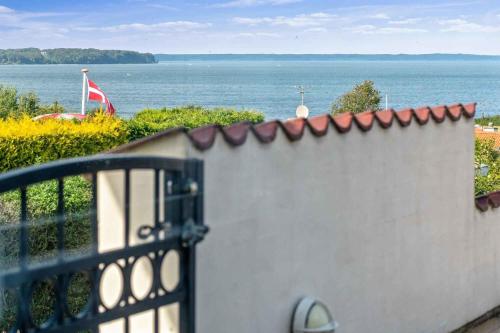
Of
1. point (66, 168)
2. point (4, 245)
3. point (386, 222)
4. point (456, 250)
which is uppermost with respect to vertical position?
point (66, 168)

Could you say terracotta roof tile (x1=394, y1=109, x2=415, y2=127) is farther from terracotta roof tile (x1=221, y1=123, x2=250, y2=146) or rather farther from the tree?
the tree

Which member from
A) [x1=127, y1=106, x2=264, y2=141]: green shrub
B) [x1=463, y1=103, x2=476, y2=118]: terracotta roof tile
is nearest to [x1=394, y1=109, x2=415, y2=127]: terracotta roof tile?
[x1=463, y1=103, x2=476, y2=118]: terracotta roof tile

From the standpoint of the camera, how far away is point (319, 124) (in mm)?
3582

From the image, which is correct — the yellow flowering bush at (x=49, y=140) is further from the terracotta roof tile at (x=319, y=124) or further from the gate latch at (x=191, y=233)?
the gate latch at (x=191, y=233)

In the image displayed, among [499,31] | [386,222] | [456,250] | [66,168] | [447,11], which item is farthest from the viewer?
[447,11]

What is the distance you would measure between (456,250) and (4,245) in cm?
392

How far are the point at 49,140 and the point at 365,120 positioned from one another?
653 cm

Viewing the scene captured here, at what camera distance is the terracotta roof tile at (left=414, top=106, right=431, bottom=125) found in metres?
4.30

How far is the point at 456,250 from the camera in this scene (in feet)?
15.7

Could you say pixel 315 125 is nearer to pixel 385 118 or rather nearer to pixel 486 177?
pixel 385 118

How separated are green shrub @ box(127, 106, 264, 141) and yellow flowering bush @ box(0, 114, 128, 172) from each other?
2.76ft

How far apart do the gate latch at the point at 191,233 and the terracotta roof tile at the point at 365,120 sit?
1.52m

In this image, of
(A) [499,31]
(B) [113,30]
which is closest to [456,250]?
(A) [499,31]

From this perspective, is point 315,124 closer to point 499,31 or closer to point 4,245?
point 4,245
